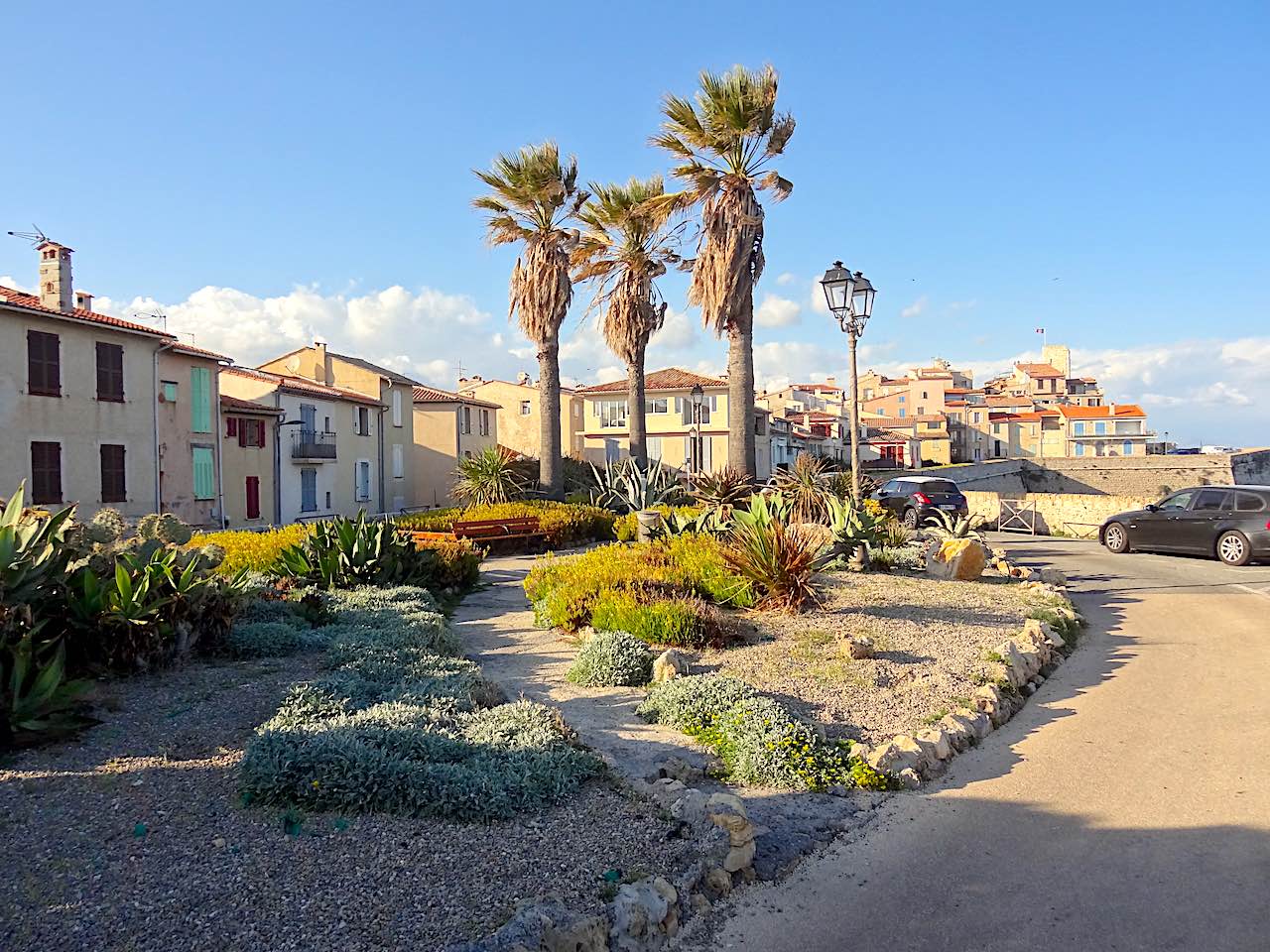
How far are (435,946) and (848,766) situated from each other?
3.06m

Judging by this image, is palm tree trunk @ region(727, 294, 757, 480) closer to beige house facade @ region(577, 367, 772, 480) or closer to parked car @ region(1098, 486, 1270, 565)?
parked car @ region(1098, 486, 1270, 565)

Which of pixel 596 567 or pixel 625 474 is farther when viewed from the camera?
pixel 625 474

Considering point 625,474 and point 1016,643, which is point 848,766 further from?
point 625,474

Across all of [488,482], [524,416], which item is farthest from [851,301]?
[524,416]

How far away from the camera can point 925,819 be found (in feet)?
15.9

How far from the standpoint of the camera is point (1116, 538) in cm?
1928

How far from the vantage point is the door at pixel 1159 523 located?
59.5 ft

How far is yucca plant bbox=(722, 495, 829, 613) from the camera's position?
9.82m

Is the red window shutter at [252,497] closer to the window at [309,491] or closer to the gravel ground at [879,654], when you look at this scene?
the window at [309,491]

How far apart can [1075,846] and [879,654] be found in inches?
139

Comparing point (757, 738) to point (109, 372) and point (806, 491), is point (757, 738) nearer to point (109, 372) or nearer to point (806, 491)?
point (806, 491)

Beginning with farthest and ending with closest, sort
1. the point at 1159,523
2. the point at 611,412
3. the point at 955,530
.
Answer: the point at 611,412
the point at 1159,523
the point at 955,530

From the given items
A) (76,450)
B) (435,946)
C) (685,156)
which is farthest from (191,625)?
(76,450)

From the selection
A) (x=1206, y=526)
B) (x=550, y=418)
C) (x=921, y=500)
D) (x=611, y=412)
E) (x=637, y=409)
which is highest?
(x=611, y=412)
